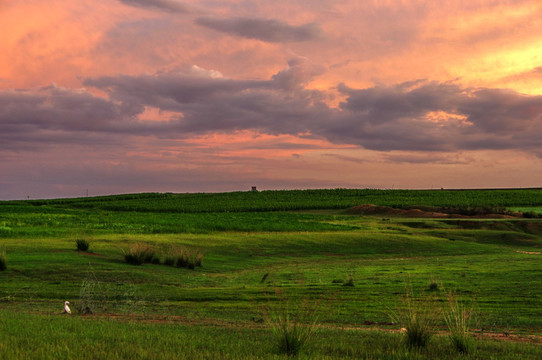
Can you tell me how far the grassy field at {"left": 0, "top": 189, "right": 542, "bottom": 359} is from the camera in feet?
32.1

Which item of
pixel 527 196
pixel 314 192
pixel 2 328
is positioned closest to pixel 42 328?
pixel 2 328

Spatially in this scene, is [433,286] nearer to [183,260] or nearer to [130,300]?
[130,300]

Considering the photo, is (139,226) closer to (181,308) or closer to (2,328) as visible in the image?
(181,308)

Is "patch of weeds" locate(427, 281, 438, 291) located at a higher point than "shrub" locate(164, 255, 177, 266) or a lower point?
higher

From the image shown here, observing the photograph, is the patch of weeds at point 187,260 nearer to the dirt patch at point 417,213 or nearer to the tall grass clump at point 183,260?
the tall grass clump at point 183,260

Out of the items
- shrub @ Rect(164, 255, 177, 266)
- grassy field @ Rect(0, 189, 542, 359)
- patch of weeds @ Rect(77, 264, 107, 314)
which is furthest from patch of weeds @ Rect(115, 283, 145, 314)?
shrub @ Rect(164, 255, 177, 266)

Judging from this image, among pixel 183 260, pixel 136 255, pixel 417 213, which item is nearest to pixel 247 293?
pixel 136 255

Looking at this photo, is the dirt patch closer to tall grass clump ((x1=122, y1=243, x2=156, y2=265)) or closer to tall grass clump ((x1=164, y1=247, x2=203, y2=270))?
tall grass clump ((x1=164, y1=247, x2=203, y2=270))

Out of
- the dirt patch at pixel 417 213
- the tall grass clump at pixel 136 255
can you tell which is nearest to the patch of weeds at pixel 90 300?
the tall grass clump at pixel 136 255

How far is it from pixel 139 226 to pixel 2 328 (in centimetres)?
4110

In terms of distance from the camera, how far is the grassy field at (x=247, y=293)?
980 centimetres

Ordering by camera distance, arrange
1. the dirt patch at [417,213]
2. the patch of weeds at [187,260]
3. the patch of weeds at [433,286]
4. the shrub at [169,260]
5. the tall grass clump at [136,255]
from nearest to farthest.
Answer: the patch of weeds at [433,286] → the tall grass clump at [136,255] → the patch of weeds at [187,260] → the shrub at [169,260] → the dirt patch at [417,213]

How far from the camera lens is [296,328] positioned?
967cm

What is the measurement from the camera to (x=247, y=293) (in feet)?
65.8
